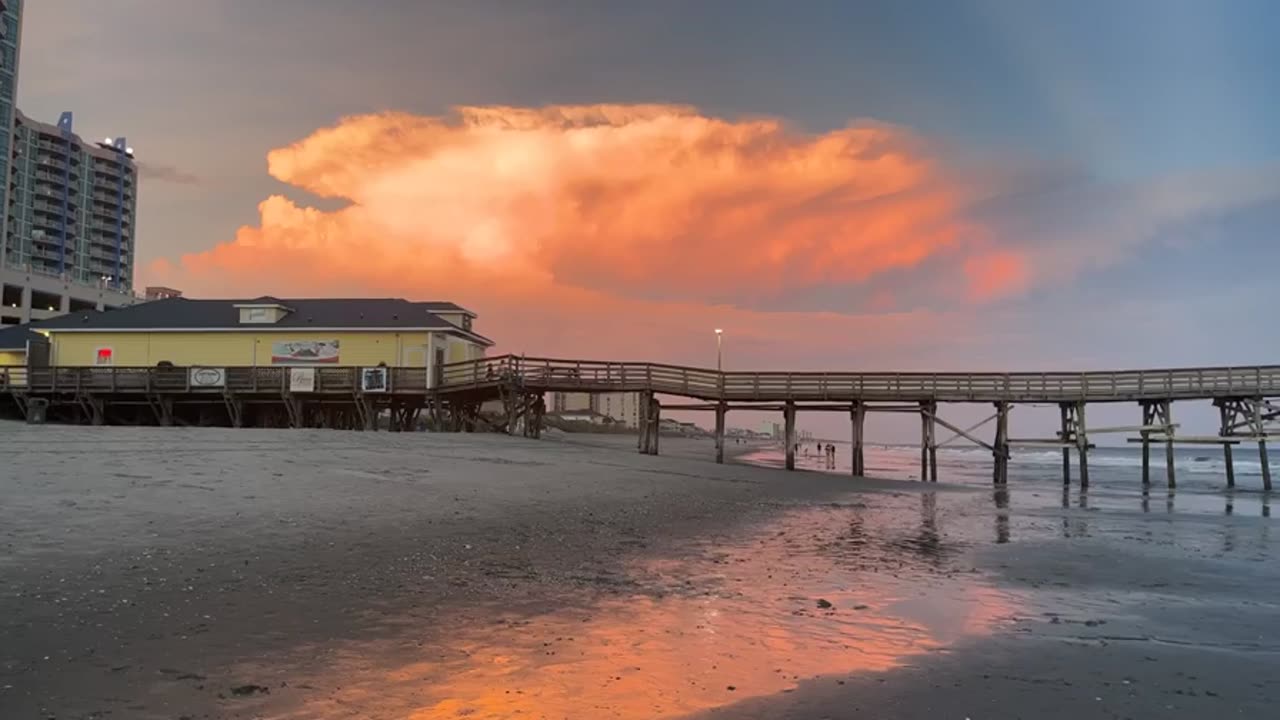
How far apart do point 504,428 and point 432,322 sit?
319 inches

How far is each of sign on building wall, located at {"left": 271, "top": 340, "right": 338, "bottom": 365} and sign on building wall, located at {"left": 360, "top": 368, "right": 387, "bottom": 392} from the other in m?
3.39

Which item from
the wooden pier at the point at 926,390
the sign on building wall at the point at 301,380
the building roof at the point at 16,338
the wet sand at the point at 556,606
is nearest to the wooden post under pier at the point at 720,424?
the wooden pier at the point at 926,390

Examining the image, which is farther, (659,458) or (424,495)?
(659,458)

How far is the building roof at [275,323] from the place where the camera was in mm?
40719

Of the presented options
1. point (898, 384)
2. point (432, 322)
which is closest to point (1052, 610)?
point (898, 384)

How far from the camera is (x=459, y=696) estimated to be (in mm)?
5883

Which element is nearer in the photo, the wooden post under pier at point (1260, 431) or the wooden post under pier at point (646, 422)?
the wooden post under pier at point (1260, 431)

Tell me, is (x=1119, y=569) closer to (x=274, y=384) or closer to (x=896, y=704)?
(x=896, y=704)

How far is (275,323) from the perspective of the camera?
4166 cm

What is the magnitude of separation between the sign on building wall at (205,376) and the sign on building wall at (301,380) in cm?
377

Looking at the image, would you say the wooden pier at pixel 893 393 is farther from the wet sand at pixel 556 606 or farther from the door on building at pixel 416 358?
the wet sand at pixel 556 606

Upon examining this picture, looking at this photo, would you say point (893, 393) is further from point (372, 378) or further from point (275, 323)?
point (275, 323)

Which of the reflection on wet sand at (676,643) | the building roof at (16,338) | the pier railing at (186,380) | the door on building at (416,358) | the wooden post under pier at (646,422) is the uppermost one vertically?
the building roof at (16,338)

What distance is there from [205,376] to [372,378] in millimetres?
8711
